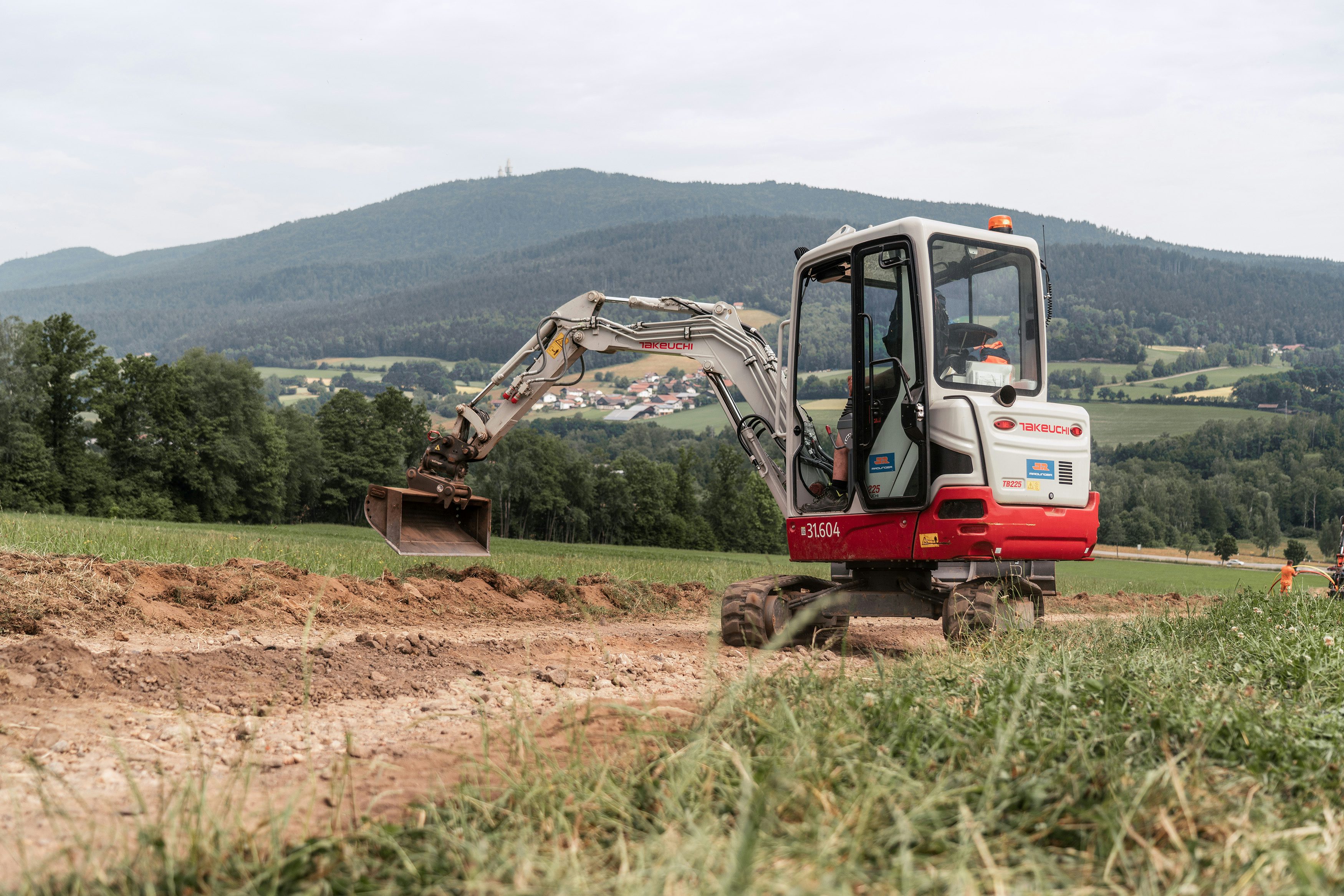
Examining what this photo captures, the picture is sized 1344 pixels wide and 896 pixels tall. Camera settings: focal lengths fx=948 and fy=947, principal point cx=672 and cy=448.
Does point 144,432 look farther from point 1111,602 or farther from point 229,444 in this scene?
point 1111,602

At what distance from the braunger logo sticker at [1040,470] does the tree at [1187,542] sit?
251 feet

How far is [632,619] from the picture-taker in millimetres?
12125

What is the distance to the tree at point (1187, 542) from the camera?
7581cm

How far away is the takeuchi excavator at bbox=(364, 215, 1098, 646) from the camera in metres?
7.70

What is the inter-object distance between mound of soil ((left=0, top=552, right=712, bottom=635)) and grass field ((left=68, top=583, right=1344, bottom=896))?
159 inches

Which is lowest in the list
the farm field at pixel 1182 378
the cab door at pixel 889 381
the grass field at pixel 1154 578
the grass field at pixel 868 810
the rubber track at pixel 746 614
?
the grass field at pixel 1154 578

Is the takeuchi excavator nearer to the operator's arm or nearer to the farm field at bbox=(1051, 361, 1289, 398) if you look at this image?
the operator's arm

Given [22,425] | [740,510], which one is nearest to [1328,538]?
[740,510]

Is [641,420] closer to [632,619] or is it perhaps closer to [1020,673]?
[632,619]

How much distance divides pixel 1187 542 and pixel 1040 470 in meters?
78.8

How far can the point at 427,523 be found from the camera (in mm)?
11633

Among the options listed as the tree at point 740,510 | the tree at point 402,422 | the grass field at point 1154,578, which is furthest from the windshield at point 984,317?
the tree at point 740,510

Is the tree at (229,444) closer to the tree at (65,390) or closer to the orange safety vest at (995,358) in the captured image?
the tree at (65,390)

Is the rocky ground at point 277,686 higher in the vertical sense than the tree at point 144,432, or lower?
lower
